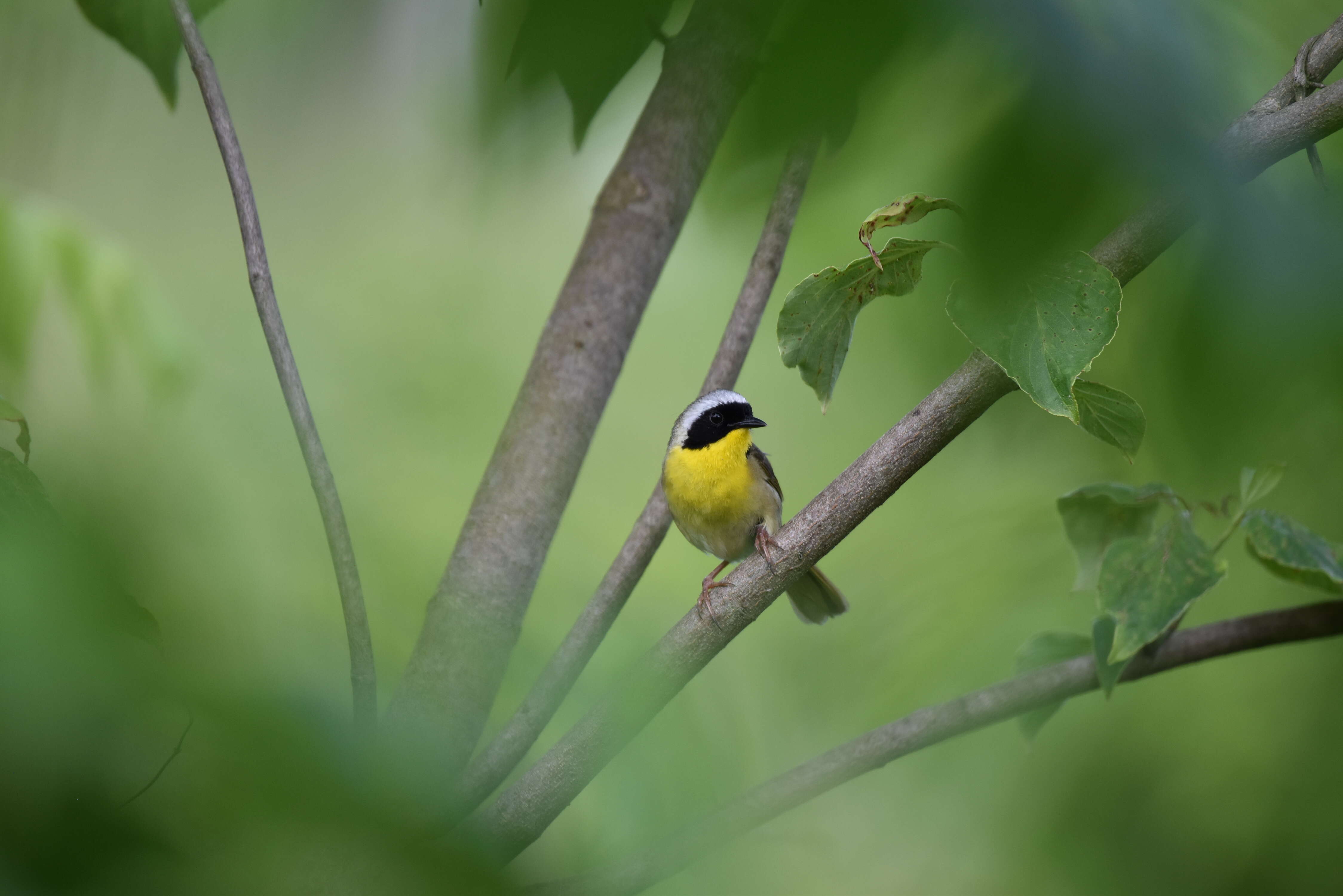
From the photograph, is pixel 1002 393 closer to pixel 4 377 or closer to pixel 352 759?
pixel 352 759

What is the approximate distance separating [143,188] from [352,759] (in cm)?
206

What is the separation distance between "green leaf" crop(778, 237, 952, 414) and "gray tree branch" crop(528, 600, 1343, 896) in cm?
60

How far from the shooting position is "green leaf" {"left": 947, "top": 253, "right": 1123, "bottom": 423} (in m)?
0.81

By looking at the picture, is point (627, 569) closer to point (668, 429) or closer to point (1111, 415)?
point (1111, 415)

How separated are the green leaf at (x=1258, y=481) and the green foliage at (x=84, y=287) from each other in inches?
82.7

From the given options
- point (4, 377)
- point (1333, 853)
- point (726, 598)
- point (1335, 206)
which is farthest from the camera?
point (1333, 853)

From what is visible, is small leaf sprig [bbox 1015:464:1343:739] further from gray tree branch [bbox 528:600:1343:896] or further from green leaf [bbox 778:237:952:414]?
green leaf [bbox 778:237:952:414]

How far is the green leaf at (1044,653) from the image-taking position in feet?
5.82

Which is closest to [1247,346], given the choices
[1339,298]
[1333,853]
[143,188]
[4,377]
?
[1339,298]

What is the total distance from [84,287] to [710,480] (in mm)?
1502

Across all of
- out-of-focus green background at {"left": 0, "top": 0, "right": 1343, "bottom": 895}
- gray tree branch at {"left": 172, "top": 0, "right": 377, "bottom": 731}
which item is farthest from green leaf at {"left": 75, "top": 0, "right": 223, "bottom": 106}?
gray tree branch at {"left": 172, "top": 0, "right": 377, "bottom": 731}

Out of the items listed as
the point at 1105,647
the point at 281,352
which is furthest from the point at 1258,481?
the point at 281,352

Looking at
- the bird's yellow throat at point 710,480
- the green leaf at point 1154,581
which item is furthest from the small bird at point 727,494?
the green leaf at point 1154,581

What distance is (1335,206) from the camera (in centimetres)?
64
